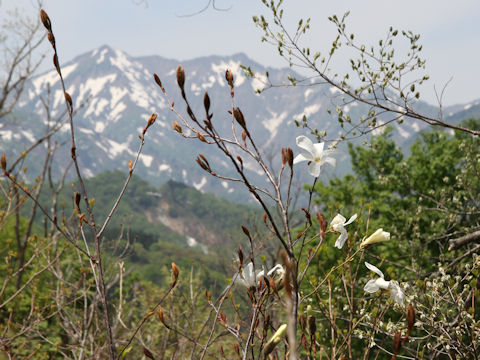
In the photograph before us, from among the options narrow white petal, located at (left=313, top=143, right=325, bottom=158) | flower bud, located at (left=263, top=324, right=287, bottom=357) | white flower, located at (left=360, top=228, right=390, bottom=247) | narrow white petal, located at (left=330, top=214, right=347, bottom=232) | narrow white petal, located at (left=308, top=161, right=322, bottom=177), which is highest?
narrow white petal, located at (left=313, top=143, right=325, bottom=158)

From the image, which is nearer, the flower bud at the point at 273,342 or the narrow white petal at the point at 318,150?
A: the flower bud at the point at 273,342

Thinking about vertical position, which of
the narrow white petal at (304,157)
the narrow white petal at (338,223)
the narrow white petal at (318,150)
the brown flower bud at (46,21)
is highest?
the brown flower bud at (46,21)

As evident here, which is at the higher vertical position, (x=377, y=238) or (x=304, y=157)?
(x=304, y=157)

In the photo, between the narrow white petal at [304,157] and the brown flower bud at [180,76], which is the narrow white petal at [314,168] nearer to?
the narrow white petal at [304,157]

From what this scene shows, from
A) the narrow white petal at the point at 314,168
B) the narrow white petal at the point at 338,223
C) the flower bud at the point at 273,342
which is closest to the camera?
the flower bud at the point at 273,342

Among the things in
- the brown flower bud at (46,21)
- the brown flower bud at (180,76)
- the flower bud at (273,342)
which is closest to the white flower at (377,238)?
the flower bud at (273,342)

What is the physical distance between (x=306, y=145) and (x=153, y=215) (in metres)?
181

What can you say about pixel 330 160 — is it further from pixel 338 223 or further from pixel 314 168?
pixel 338 223

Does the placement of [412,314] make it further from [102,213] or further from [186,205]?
[186,205]

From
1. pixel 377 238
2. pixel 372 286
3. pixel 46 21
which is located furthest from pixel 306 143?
pixel 46 21

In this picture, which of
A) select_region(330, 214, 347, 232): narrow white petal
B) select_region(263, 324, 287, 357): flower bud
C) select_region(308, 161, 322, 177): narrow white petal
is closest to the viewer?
select_region(263, 324, 287, 357): flower bud

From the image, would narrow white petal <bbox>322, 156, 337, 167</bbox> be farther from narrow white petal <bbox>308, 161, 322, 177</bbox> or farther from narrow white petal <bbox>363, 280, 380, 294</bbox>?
narrow white petal <bbox>363, 280, 380, 294</bbox>

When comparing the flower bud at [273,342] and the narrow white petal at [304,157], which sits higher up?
the narrow white petal at [304,157]

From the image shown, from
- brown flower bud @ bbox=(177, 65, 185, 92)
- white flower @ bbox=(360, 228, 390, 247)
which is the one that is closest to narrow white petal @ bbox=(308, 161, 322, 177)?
white flower @ bbox=(360, 228, 390, 247)
